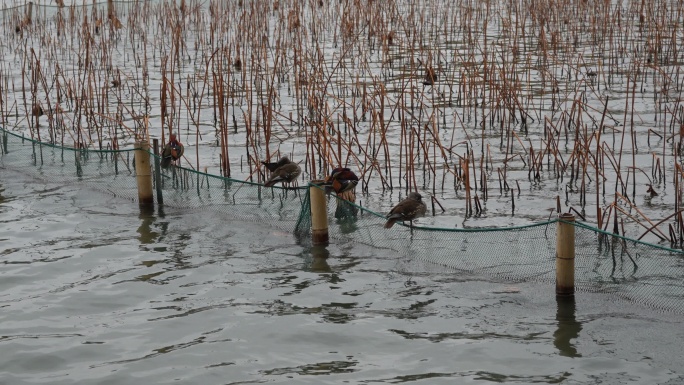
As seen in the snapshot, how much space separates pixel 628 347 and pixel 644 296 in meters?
0.60

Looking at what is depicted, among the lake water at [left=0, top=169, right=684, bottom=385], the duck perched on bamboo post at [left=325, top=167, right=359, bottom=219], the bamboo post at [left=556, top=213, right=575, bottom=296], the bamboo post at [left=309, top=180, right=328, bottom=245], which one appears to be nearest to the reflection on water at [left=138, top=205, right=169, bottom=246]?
the lake water at [left=0, top=169, right=684, bottom=385]

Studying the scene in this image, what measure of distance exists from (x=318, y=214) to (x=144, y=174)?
1.83m

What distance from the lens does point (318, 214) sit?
6754 mm

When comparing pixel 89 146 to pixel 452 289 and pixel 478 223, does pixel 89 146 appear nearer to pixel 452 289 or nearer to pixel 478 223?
pixel 478 223

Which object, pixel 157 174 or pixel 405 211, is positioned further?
pixel 157 174

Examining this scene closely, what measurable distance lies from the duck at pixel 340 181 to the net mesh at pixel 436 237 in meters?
0.12

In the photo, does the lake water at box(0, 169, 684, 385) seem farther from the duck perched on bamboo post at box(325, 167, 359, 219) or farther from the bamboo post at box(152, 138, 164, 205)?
the bamboo post at box(152, 138, 164, 205)

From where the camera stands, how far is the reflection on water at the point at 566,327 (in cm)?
504

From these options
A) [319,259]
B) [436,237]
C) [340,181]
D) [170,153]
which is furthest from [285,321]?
[170,153]

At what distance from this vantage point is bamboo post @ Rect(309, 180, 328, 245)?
663cm

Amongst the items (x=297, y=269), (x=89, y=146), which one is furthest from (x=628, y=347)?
(x=89, y=146)

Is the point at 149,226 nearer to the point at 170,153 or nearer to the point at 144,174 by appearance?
the point at 144,174

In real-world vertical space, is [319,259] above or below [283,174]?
below

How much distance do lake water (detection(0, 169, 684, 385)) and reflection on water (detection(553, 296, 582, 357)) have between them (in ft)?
0.04
